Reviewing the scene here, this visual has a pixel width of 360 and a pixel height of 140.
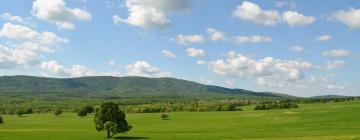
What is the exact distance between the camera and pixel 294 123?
136 meters

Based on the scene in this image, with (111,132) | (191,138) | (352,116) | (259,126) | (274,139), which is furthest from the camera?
(352,116)

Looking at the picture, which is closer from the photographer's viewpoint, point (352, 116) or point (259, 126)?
point (259, 126)

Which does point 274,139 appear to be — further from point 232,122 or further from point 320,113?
point 320,113

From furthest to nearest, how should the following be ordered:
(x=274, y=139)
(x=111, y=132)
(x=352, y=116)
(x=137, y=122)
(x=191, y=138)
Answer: (x=137, y=122) < (x=352, y=116) < (x=111, y=132) < (x=191, y=138) < (x=274, y=139)

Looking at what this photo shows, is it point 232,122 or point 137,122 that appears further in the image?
point 137,122

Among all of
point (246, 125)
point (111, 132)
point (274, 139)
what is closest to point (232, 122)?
point (246, 125)

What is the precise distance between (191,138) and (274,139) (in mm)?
17113

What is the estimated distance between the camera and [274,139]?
279ft

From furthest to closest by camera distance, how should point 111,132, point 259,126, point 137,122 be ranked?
point 137,122 → point 259,126 → point 111,132

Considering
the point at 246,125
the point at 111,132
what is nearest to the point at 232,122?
the point at 246,125

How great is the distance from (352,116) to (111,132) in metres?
76.0

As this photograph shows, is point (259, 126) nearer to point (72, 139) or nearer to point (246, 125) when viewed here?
point (246, 125)


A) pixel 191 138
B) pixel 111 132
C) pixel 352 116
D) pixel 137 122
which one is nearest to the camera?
pixel 191 138

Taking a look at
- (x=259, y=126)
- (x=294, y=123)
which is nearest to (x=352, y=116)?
(x=294, y=123)
